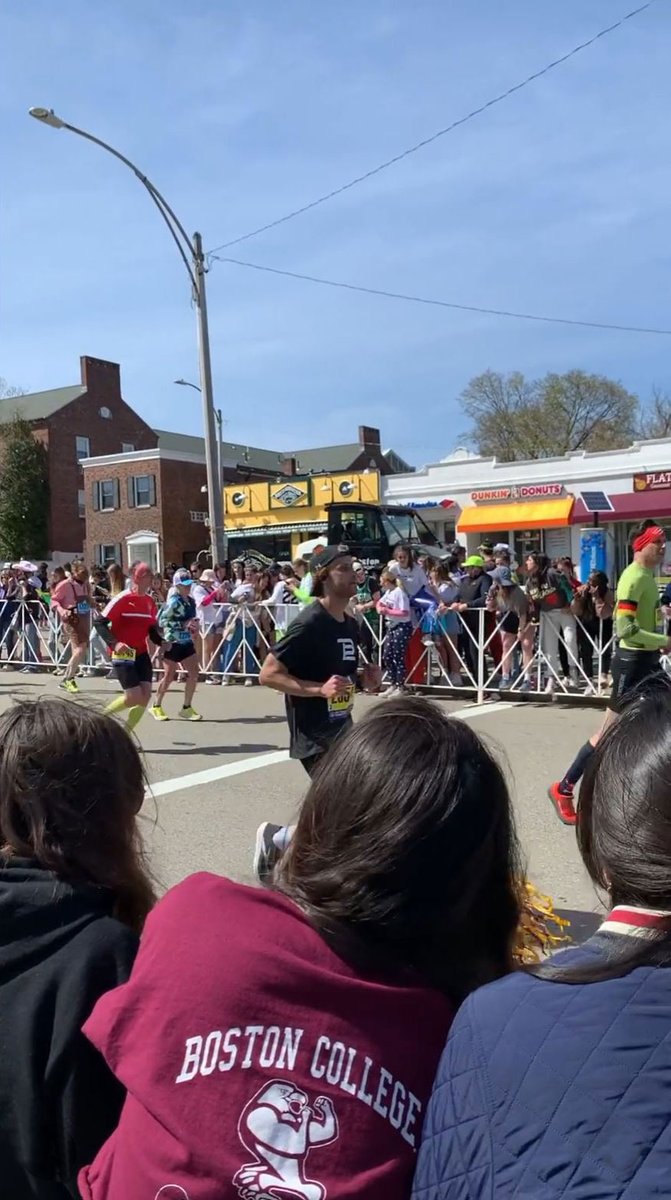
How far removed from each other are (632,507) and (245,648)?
18930 millimetres

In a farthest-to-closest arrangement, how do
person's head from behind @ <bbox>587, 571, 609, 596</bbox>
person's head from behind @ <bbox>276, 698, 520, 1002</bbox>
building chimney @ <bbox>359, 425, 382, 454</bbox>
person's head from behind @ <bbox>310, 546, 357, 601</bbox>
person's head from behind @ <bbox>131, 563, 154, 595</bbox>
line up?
building chimney @ <bbox>359, 425, 382, 454</bbox> → person's head from behind @ <bbox>587, 571, 609, 596</bbox> → person's head from behind @ <bbox>131, 563, 154, 595</bbox> → person's head from behind @ <bbox>310, 546, 357, 601</bbox> → person's head from behind @ <bbox>276, 698, 520, 1002</bbox>

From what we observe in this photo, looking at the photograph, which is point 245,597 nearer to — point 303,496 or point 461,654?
point 461,654

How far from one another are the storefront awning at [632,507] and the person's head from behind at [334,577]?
25522mm

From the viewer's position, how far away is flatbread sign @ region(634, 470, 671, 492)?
2938cm

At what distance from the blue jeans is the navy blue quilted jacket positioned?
1311 centimetres

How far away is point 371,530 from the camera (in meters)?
22.7

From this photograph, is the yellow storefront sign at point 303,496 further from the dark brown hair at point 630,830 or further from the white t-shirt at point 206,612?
the dark brown hair at point 630,830

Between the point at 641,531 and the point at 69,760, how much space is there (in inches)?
227

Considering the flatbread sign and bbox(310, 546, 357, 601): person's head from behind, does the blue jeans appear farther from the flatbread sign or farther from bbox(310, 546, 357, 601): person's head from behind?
the flatbread sign

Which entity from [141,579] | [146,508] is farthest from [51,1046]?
[146,508]

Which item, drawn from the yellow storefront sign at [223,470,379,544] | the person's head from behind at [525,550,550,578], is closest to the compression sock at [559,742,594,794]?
the person's head from behind at [525,550,550,578]

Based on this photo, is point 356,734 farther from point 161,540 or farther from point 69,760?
point 161,540

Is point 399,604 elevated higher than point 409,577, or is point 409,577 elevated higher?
point 409,577

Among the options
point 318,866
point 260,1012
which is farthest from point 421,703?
point 260,1012
